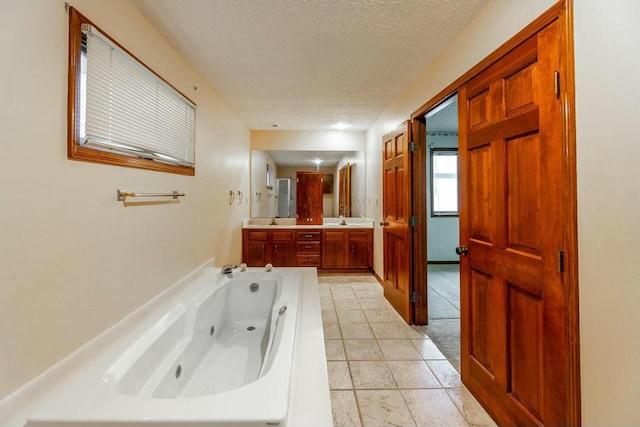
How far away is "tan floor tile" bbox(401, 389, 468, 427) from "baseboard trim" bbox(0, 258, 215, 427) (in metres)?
1.63

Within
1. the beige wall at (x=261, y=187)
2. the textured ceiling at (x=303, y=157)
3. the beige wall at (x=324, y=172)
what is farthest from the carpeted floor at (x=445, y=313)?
the beige wall at (x=261, y=187)

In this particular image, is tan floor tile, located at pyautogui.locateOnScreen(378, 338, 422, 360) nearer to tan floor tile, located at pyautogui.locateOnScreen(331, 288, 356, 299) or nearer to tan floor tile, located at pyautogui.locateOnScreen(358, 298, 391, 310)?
tan floor tile, located at pyautogui.locateOnScreen(358, 298, 391, 310)

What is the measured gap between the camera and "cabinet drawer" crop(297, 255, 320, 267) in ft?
14.2

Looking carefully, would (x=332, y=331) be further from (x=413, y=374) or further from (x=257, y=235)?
(x=257, y=235)

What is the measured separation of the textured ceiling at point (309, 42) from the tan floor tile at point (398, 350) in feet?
7.56

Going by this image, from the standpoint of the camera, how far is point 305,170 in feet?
15.2

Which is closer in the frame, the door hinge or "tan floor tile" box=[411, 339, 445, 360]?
the door hinge

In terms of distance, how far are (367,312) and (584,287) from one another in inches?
83.0

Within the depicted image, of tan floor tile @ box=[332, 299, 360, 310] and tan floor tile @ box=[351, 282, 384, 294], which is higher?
tan floor tile @ box=[351, 282, 384, 294]

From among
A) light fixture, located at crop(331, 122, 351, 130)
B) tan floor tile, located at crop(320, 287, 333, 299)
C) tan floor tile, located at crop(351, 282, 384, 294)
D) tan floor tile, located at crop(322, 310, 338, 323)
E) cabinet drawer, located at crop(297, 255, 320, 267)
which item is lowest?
tan floor tile, located at crop(322, 310, 338, 323)

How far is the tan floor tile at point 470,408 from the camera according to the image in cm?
146

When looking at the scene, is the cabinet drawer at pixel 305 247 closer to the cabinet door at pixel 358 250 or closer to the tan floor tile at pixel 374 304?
the cabinet door at pixel 358 250

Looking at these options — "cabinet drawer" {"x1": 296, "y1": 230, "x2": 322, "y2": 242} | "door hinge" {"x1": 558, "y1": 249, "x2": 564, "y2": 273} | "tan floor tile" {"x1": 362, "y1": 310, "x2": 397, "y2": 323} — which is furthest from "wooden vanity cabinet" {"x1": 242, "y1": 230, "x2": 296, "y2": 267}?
"door hinge" {"x1": 558, "y1": 249, "x2": 564, "y2": 273}

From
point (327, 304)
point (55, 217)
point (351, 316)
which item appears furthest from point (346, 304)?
point (55, 217)
